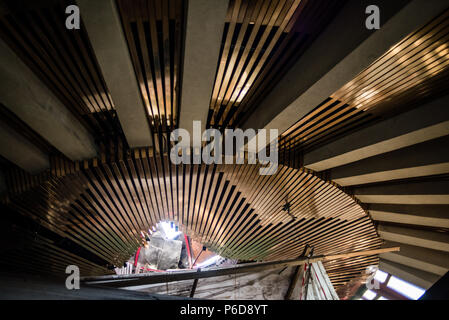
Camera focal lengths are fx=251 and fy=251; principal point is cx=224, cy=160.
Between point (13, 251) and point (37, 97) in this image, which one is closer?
point (37, 97)

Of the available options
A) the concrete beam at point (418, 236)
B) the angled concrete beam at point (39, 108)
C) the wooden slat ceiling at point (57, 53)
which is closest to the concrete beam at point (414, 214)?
the concrete beam at point (418, 236)

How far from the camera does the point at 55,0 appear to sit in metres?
1.75

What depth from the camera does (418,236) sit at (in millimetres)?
4953

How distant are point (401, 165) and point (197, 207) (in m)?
3.44

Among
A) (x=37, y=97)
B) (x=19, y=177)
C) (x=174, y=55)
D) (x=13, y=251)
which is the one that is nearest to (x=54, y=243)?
(x=13, y=251)

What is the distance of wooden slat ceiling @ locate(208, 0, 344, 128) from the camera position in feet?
6.22

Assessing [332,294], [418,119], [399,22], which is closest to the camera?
[399,22]

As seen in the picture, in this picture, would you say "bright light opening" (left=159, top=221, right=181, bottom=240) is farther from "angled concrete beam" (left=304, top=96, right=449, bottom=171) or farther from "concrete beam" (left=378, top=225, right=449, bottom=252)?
"angled concrete beam" (left=304, top=96, right=449, bottom=171)

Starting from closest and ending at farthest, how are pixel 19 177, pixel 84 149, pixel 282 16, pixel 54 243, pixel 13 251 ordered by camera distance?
1. pixel 282 16
2. pixel 84 149
3. pixel 19 177
4. pixel 13 251
5. pixel 54 243
